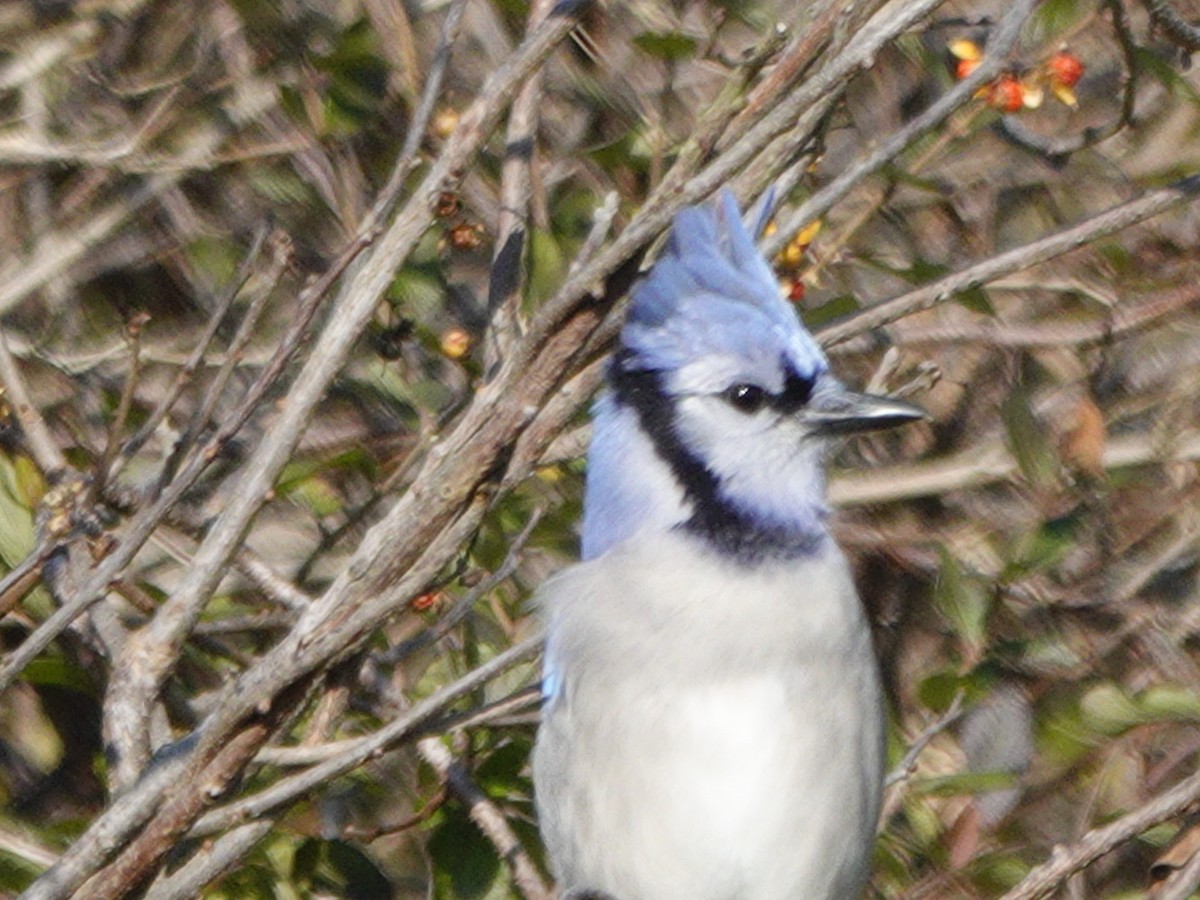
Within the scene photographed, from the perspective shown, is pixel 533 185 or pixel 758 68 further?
pixel 533 185

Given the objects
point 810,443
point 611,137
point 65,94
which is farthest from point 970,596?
point 65,94

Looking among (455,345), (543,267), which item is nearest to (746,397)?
(543,267)

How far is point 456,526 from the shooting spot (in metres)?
2.08

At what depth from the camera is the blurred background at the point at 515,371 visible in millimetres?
2354

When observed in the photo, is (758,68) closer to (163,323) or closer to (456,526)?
(456,526)

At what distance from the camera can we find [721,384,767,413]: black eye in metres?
2.58

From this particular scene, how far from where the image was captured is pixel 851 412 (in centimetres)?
258

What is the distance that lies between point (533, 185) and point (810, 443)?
73 centimetres

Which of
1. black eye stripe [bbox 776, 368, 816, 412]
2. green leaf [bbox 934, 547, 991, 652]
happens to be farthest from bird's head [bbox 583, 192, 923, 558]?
green leaf [bbox 934, 547, 991, 652]

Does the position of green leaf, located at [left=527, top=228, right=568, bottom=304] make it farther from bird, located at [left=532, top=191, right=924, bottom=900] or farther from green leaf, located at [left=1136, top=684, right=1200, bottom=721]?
green leaf, located at [left=1136, top=684, right=1200, bottom=721]

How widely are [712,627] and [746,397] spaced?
30 centimetres

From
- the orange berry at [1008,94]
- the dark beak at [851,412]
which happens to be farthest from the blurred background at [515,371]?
the dark beak at [851,412]

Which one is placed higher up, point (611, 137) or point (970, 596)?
point (611, 137)

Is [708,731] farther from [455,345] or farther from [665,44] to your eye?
[665,44]
